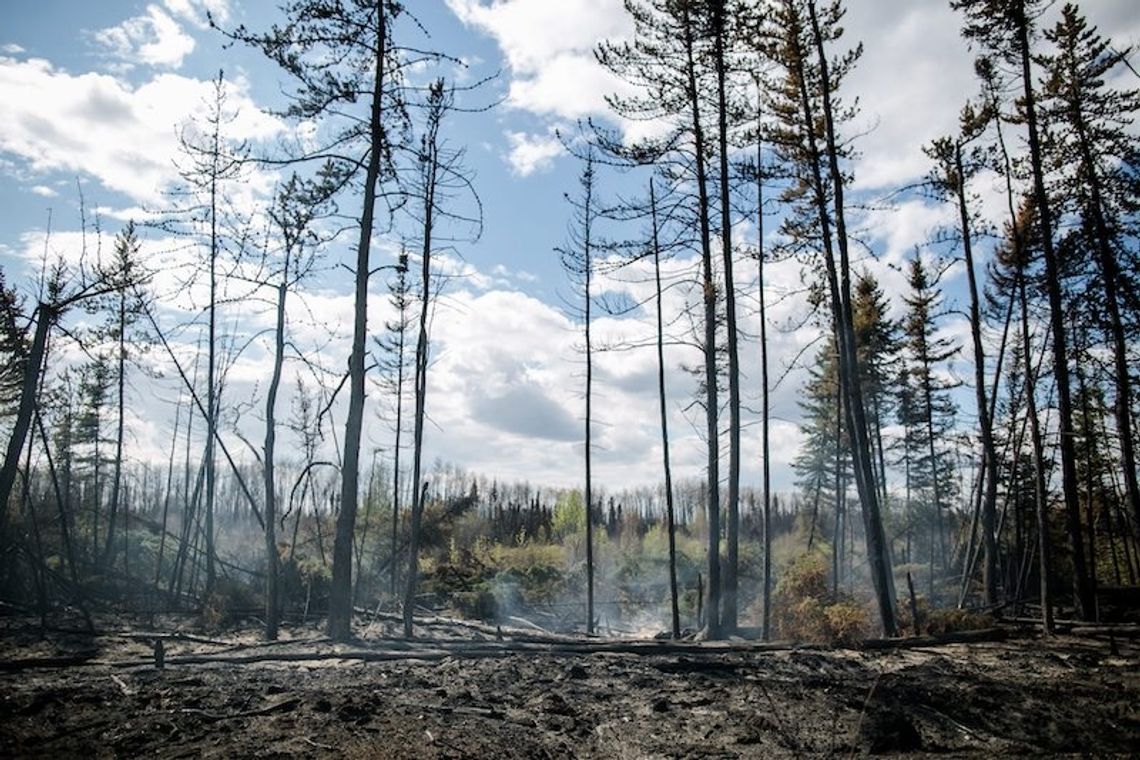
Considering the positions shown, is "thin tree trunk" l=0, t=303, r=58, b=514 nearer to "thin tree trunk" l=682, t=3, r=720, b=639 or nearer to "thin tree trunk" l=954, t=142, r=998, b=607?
"thin tree trunk" l=682, t=3, r=720, b=639

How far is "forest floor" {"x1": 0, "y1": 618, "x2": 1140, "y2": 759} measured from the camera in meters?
5.70

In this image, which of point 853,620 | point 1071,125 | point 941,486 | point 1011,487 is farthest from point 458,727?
point 941,486

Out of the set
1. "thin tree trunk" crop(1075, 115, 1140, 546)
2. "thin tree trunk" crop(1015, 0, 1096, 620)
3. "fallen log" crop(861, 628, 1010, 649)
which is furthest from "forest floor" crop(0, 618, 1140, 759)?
"thin tree trunk" crop(1075, 115, 1140, 546)

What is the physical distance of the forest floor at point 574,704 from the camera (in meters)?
5.70

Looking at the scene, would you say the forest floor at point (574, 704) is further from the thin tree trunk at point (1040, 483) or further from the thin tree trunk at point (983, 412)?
the thin tree trunk at point (983, 412)

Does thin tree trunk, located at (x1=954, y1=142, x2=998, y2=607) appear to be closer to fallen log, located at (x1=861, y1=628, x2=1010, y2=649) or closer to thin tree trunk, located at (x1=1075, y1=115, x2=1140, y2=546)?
thin tree trunk, located at (x1=1075, y1=115, x2=1140, y2=546)

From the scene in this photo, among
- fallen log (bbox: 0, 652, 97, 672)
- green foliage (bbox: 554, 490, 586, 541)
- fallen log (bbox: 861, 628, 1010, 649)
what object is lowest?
fallen log (bbox: 861, 628, 1010, 649)

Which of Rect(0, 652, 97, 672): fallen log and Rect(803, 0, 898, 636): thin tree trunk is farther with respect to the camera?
Rect(803, 0, 898, 636): thin tree trunk

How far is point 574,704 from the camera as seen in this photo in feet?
23.8

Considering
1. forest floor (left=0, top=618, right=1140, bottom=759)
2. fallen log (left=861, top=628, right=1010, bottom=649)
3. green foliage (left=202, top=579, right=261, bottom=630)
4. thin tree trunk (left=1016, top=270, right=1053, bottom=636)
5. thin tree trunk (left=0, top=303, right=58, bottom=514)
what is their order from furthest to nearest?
green foliage (left=202, top=579, right=261, bottom=630) → thin tree trunk (left=1016, top=270, right=1053, bottom=636) → fallen log (left=861, top=628, right=1010, bottom=649) → thin tree trunk (left=0, top=303, right=58, bottom=514) → forest floor (left=0, top=618, right=1140, bottom=759)

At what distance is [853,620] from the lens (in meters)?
15.9

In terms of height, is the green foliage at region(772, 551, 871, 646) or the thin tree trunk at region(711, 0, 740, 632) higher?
the thin tree trunk at region(711, 0, 740, 632)

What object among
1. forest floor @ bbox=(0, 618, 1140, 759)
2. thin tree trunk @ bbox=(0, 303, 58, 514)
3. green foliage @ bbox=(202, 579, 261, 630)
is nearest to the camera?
forest floor @ bbox=(0, 618, 1140, 759)

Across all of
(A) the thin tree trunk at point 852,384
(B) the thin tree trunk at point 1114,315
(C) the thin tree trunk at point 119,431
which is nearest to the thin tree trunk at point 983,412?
(B) the thin tree trunk at point 1114,315
